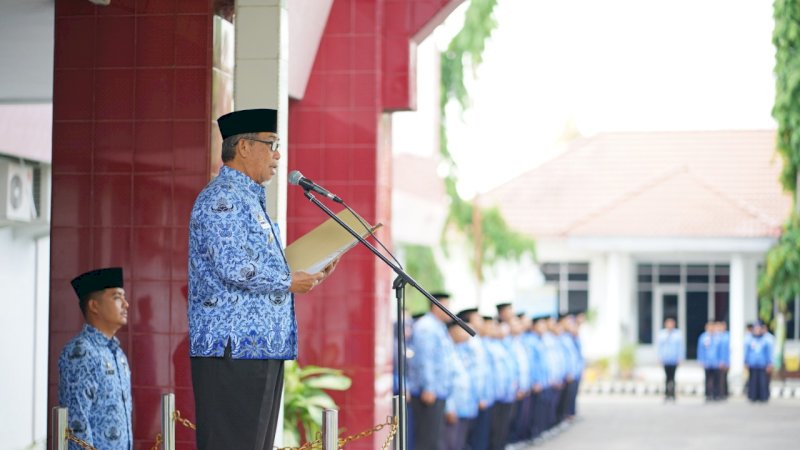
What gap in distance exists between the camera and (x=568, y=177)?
39.7 m

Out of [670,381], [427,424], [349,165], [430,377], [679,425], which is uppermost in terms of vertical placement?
[349,165]

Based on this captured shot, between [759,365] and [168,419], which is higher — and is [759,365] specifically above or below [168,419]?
below

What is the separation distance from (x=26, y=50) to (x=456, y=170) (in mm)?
15706

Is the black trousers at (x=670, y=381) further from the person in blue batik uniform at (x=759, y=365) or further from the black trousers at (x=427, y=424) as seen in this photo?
the black trousers at (x=427, y=424)

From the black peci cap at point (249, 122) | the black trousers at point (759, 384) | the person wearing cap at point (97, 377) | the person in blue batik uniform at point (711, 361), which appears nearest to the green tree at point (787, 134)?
the black trousers at point (759, 384)

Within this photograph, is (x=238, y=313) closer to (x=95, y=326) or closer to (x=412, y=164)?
(x=95, y=326)

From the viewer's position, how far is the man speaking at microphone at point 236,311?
18.6 ft

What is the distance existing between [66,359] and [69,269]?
131 cm

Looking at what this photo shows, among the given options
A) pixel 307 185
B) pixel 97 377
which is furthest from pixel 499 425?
pixel 307 185

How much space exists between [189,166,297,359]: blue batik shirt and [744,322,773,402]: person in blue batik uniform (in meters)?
24.1

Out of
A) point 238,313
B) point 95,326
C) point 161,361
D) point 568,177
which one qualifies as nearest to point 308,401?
point 161,361

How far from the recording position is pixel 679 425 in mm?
22312

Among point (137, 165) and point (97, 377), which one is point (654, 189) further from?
point (97, 377)

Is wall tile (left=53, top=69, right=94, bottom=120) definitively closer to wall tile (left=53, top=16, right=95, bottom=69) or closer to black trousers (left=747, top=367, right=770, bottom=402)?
wall tile (left=53, top=16, right=95, bottom=69)
